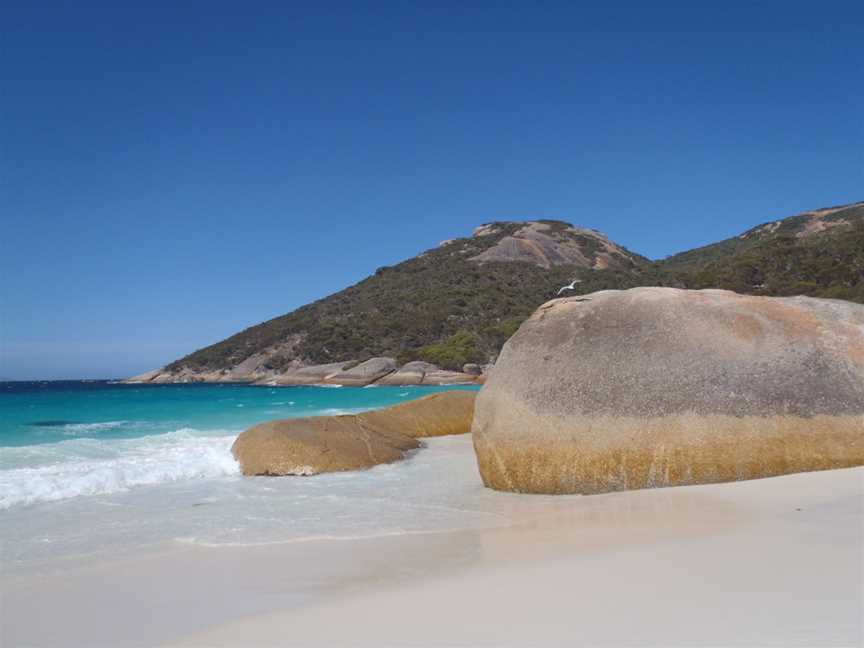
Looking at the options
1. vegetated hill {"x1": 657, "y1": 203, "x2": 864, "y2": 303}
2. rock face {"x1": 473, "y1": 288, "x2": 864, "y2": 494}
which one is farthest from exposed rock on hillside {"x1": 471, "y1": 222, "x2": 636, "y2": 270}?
rock face {"x1": 473, "y1": 288, "x2": 864, "y2": 494}

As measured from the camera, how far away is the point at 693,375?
25.5 feet

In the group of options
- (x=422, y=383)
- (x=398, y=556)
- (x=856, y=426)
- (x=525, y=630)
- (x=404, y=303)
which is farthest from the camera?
(x=404, y=303)

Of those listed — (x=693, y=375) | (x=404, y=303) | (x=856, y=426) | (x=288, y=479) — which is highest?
(x=404, y=303)

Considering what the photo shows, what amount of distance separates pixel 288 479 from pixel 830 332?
7901mm

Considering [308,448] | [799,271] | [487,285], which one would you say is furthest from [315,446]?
[487,285]

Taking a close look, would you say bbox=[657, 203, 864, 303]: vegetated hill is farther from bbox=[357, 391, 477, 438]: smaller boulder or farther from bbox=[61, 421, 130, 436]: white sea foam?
bbox=[61, 421, 130, 436]: white sea foam

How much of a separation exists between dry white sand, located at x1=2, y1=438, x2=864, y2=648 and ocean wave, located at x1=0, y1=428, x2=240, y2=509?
4.62 metres

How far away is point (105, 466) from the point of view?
38.3ft

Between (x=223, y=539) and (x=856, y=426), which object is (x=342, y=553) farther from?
(x=856, y=426)

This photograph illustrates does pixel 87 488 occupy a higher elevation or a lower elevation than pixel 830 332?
lower

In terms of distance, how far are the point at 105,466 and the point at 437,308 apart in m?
65.3

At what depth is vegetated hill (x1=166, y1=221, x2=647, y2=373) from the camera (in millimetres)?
70000

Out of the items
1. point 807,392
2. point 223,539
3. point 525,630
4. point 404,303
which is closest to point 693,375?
point 807,392

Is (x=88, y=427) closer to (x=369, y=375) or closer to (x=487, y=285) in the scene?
(x=369, y=375)
